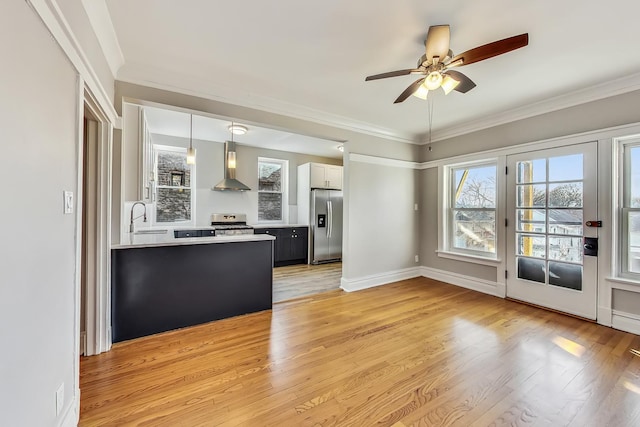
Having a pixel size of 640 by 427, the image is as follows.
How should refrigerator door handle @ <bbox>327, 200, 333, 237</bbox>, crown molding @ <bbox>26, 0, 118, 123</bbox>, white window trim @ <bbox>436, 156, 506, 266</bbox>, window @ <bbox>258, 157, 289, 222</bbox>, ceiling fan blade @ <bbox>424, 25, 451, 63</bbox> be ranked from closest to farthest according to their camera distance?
crown molding @ <bbox>26, 0, 118, 123</bbox>, ceiling fan blade @ <bbox>424, 25, 451, 63</bbox>, white window trim @ <bbox>436, 156, 506, 266</bbox>, refrigerator door handle @ <bbox>327, 200, 333, 237</bbox>, window @ <bbox>258, 157, 289, 222</bbox>

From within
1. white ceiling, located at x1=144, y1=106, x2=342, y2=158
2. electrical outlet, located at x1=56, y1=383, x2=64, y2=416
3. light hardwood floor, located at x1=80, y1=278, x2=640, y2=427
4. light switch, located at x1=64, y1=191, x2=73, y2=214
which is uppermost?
white ceiling, located at x1=144, y1=106, x2=342, y2=158

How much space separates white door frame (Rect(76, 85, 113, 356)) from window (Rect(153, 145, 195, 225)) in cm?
329

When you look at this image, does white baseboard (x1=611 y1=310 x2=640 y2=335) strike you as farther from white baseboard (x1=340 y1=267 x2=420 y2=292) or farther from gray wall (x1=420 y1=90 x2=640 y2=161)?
white baseboard (x1=340 y1=267 x2=420 y2=292)

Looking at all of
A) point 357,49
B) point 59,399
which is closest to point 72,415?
point 59,399

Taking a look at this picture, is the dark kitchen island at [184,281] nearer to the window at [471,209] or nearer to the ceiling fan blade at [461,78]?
the ceiling fan blade at [461,78]

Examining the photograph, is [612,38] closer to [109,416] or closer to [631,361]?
[631,361]

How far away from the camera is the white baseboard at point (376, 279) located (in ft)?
13.3

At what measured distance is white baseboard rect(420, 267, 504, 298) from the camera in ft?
12.6

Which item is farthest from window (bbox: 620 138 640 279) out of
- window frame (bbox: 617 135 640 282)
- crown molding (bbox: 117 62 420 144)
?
crown molding (bbox: 117 62 420 144)

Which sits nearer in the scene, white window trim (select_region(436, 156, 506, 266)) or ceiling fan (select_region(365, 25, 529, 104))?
ceiling fan (select_region(365, 25, 529, 104))

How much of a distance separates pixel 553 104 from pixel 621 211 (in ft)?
4.68

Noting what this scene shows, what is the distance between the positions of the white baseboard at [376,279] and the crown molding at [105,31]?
3690 mm

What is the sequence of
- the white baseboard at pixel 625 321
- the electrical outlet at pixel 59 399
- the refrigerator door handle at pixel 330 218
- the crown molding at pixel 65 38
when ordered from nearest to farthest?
the crown molding at pixel 65 38 → the electrical outlet at pixel 59 399 → the white baseboard at pixel 625 321 → the refrigerator door handle at pixel 330 218

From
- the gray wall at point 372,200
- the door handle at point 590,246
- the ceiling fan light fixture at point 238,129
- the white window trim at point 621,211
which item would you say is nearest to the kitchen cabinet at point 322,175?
the ceiling fan light fixture at point 238,129
